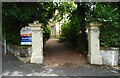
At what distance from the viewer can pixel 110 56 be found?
401 inches

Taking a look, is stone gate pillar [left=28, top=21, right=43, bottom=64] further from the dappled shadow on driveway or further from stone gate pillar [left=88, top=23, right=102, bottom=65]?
stone gate pillar [left=88, top=23, right=102, bottom=65]

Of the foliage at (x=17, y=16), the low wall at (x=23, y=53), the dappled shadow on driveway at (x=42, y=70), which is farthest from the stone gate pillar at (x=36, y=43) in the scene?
the foliage at (x=17, y=16)

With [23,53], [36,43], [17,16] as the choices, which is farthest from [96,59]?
[17,16]

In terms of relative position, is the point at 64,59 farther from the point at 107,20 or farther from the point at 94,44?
the point at 107,20

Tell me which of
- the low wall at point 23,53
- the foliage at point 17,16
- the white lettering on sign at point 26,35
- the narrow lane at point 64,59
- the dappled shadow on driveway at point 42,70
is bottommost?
the dappled shadow on driveway at point 42,70

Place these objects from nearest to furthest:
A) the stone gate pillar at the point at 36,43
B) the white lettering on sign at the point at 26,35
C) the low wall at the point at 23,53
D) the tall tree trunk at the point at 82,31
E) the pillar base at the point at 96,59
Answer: the pillar base at the point at 96,59, the stone gate pillar at the point at 36,43, the low wall at the point at 23,53, the white lettering on sign at the point at 26,35, the tall tree trunk at the point at 82,31

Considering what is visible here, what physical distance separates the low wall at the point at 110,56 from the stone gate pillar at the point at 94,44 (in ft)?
0.85

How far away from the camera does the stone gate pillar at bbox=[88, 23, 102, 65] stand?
10.3m

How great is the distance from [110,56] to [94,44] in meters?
1.05

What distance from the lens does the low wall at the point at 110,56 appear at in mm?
10156

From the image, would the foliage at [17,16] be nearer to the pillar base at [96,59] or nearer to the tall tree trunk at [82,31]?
the tall tree trunk at [82,31]

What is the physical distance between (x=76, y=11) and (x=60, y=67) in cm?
411

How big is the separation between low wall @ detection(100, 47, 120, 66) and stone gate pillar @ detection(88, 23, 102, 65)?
26 cm

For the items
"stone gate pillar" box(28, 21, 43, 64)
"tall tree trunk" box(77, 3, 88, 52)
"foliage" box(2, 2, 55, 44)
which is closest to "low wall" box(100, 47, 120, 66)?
"tall tree trunk" box(77, 3, 88, 52)
